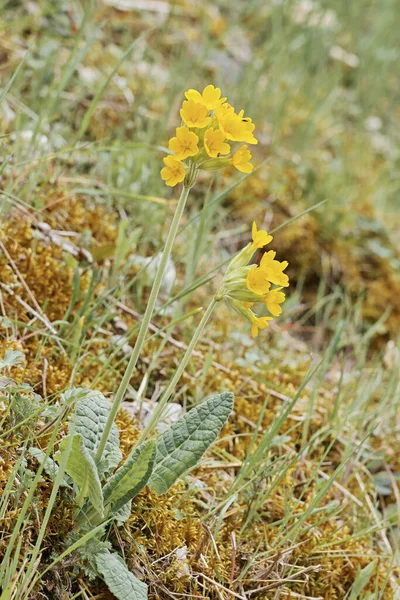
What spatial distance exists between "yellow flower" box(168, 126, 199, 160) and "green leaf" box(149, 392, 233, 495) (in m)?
0.54

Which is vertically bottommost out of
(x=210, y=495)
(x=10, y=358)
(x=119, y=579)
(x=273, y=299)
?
(x=210, y=495)

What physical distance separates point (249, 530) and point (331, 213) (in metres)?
2.04

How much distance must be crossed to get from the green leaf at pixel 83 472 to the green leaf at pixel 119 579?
0.09 metres

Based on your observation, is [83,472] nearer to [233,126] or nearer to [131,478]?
[131,478]

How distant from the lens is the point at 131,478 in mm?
1255

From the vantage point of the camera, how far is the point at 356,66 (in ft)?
15.2

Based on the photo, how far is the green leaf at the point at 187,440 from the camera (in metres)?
1.38

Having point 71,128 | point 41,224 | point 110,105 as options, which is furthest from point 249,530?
point 110,105

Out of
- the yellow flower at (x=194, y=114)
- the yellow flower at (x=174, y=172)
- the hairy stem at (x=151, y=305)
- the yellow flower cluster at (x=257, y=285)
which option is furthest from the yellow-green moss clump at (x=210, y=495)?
the yellow flower at (x=194, y=114)

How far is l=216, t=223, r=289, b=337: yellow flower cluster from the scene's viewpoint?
1254 millimetres

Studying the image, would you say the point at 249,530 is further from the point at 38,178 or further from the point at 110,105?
the point at 110,105

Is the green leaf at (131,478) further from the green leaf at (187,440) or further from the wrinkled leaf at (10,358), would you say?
the wrinkled leaf at (10,358)

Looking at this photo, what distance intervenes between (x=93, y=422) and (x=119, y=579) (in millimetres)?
328

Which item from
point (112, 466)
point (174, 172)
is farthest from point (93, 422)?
point (174, 172)
